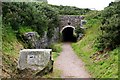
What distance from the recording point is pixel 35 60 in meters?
12.5

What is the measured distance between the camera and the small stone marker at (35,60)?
12.3m

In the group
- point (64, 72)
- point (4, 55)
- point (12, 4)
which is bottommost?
point (64, 72)

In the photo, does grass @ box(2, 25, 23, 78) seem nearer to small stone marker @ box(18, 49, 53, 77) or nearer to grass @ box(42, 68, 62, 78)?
small stone marker @ box(18, 49, 53, 77)

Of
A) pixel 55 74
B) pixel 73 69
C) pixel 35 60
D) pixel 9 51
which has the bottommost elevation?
pixel 73 69

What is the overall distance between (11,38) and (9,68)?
5142 millimetres

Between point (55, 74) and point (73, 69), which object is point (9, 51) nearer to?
point (55, 74)

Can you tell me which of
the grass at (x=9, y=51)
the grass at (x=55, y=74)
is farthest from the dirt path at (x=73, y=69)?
the grass at (x=9, y=51)

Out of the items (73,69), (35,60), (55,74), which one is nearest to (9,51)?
(35,60)

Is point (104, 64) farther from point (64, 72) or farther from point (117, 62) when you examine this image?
point (64, 72)

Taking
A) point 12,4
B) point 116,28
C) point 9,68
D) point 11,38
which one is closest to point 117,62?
point 116,28

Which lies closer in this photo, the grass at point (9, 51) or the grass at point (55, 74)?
the grass at point (9, 51)

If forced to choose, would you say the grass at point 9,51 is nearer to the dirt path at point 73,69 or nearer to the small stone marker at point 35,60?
the small stone marker at point 35,60

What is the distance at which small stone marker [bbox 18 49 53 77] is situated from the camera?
12328mm

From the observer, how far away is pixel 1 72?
11539 mm
